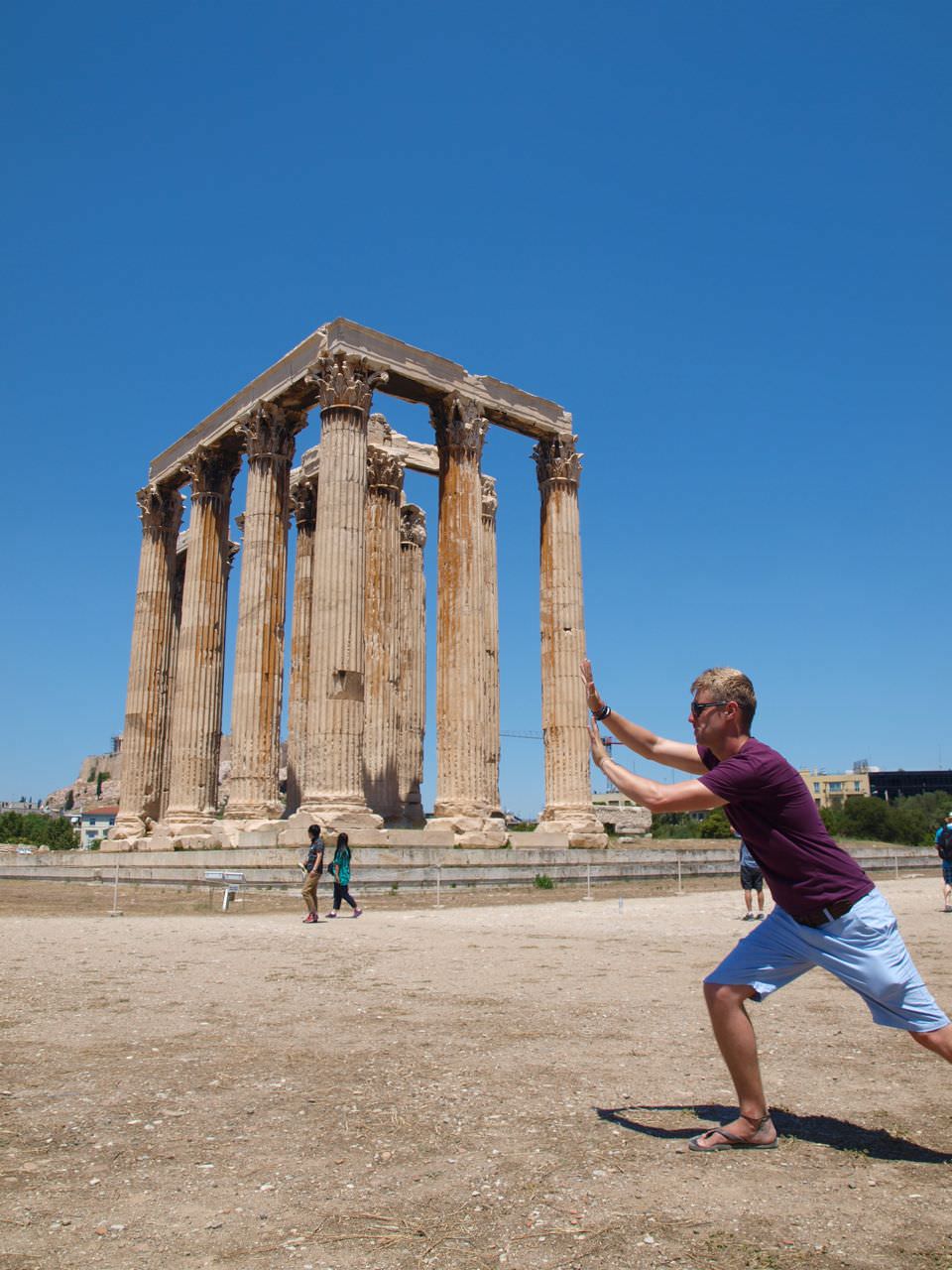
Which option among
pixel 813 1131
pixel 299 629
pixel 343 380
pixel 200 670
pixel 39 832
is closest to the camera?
pixel 813 1131

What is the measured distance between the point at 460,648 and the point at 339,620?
458 centimetres

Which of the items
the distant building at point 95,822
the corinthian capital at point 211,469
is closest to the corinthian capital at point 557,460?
the corinthian capital at point 211,469

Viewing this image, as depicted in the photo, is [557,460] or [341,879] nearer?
[341,879]

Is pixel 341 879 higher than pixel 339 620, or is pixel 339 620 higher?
pixel 339 620

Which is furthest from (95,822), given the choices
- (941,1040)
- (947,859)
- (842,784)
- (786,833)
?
(941,1040)

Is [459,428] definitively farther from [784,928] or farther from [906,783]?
[906,783]

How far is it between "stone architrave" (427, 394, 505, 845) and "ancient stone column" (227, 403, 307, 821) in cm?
564

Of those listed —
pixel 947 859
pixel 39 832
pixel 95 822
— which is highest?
pixel 947 859

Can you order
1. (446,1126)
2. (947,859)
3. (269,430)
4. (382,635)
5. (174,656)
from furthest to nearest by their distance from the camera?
(174,656)
(382,635)
(269,430)
(947,859)
(446,1126)

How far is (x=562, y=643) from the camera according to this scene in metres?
34.5

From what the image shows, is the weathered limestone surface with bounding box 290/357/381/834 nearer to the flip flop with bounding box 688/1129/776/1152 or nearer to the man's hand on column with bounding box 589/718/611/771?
the man's hand on column with bounding box 589/718/611/771

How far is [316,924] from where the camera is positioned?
16141mm

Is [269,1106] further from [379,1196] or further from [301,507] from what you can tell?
[301,507]

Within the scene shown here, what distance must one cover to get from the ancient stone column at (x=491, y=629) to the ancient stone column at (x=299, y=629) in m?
6.77
